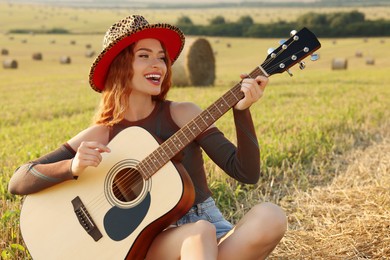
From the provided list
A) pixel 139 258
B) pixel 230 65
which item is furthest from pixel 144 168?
pixel 230 65

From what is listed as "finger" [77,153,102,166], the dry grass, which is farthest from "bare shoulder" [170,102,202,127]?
the dry grass

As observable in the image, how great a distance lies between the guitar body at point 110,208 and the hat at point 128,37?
1.34 ft

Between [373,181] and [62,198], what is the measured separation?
341 centimetres

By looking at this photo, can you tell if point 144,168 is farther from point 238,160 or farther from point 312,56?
point 312,56

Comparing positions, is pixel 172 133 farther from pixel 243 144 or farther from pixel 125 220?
pixel 125 220

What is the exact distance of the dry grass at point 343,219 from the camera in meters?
4.21

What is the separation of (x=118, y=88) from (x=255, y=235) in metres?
1.07

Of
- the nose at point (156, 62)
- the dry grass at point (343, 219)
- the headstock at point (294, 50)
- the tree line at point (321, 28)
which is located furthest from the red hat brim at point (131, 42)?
the tree line at point (321, 28)

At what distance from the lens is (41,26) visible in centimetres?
5975

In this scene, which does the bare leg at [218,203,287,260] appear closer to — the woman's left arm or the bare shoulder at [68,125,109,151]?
the woman's left arm

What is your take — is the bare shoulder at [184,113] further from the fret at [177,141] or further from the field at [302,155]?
the field at [302,155]

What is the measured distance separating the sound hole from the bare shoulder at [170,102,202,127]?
0.38 meters

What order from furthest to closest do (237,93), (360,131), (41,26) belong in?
(41,26) → (360,131) → (237,93)

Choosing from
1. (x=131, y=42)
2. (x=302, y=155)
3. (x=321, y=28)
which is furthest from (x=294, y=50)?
(x=321, y=28)
